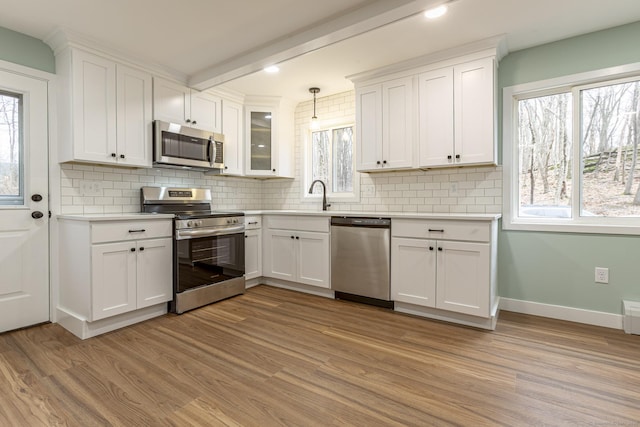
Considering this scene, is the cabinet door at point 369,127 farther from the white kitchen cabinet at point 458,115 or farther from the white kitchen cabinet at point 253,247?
the white kitchen cabinet at point 253,247

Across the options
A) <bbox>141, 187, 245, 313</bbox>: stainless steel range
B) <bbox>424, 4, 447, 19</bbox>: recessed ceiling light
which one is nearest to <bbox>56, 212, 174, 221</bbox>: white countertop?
<bbox>141, 187, 245, 313</bbox>: stainless steel range

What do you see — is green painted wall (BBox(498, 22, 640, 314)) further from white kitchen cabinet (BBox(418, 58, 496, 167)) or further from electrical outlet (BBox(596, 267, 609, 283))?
white kitchen cabinet (BBox(418, 58, 496, 167))

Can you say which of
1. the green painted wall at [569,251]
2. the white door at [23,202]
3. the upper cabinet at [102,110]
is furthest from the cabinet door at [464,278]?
the white door at [23,202]

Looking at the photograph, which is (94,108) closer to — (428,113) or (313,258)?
(313,258)

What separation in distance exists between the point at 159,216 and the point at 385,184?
7.67ft

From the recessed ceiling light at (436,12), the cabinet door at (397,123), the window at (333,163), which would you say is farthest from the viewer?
the window at (333,163)

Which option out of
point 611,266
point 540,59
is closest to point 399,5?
point 540,59

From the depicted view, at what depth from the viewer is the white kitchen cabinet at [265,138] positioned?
4223 mm

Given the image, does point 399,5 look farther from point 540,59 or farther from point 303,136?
point 303,136

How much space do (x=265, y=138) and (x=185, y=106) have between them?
1065 mm

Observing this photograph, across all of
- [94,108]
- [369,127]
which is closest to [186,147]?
[94,108]

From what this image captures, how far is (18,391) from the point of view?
5.90 feet

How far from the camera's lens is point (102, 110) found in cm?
288

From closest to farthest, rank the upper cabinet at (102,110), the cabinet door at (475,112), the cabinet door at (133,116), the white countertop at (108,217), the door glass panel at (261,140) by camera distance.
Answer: the white countertop at (108,217)
the upper cabinet at (102,110)
the cabinet door at (475,112)
the cabinet door at (133,116)
the door glass panel at (261,140)
